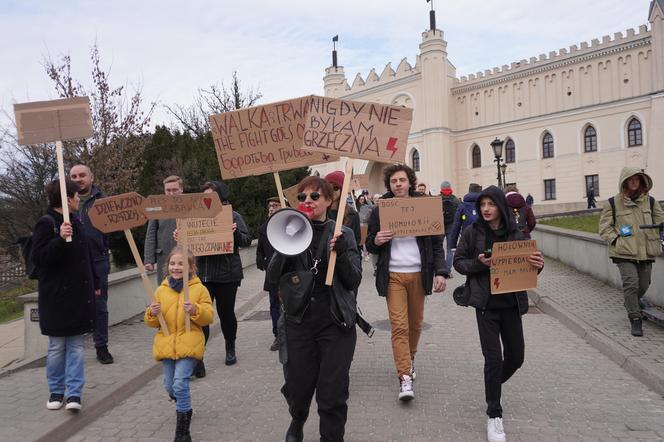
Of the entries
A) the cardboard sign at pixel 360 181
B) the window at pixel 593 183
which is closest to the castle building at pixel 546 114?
the window at pixel 593 183

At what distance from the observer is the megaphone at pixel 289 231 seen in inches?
139

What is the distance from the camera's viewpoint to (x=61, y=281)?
15.3 ft

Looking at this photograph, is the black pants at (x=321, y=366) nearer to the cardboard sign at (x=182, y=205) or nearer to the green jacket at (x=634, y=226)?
the cardboard sign at (x=182, y=205)

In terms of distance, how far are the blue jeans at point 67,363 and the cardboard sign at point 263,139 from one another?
2193 mm

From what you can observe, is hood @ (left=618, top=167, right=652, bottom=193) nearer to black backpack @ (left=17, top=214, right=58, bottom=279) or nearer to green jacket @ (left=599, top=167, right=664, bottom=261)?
green jacket @ (left=599, top=167, right=664, bottom=261)

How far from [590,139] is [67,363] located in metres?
45.6

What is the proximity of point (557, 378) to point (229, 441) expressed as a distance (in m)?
3.41

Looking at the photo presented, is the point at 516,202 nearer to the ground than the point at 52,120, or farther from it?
nearer to the ground

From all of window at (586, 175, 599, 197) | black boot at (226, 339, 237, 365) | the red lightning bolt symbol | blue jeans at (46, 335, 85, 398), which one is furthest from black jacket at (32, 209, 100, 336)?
window at (586, 175, 599, 197)

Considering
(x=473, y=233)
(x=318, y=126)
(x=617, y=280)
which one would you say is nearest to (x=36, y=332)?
(x=318, y=126)

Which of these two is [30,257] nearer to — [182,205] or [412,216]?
[182,205]

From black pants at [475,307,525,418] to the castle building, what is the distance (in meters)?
39.4

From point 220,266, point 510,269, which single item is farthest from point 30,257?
point 510,269

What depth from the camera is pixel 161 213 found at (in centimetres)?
448
